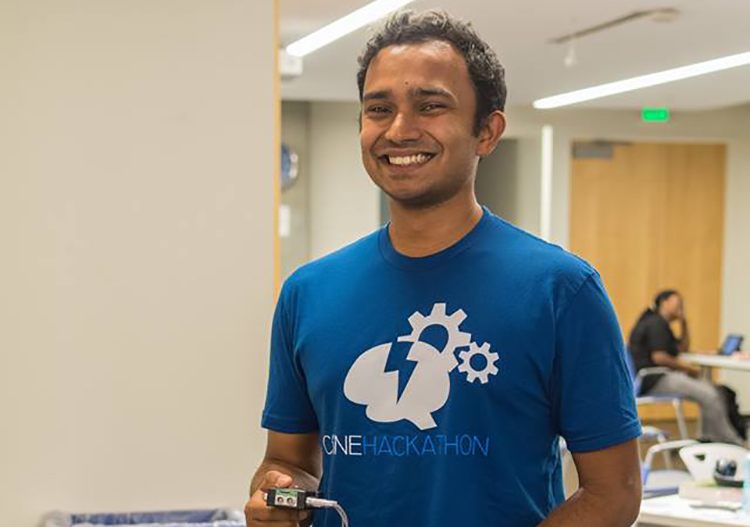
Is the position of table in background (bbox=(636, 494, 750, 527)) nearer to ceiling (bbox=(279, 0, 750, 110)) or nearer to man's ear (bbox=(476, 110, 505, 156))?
ceiling (bbox=(279, 0, 750, 110))

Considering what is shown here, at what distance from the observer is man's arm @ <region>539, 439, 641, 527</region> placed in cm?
130

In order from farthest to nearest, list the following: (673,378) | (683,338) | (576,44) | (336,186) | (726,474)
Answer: (336,186) < (683,338) < (673,378) < (576,44) < (726,474)

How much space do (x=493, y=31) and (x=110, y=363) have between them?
12.7 ft

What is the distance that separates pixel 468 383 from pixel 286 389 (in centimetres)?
32

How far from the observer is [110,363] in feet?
9.37

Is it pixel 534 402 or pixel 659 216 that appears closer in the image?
pixel 534 402

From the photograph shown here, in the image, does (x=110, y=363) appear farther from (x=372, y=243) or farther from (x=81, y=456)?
(x=372, y=243)

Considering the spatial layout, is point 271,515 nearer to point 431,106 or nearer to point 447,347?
point 447,347

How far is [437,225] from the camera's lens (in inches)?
56.5

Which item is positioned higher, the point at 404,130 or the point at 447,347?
the point at 404,130

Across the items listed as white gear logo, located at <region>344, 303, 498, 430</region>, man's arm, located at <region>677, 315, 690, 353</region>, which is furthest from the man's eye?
man's arm, located at <region>677, 315, 690, 353</region>

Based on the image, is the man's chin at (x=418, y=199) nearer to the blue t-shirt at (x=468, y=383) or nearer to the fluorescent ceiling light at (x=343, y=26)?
the blue t-shirt at (x=468, y=383)

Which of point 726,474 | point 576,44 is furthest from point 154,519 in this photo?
point 576,44

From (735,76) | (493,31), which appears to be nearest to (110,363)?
(493,31)
